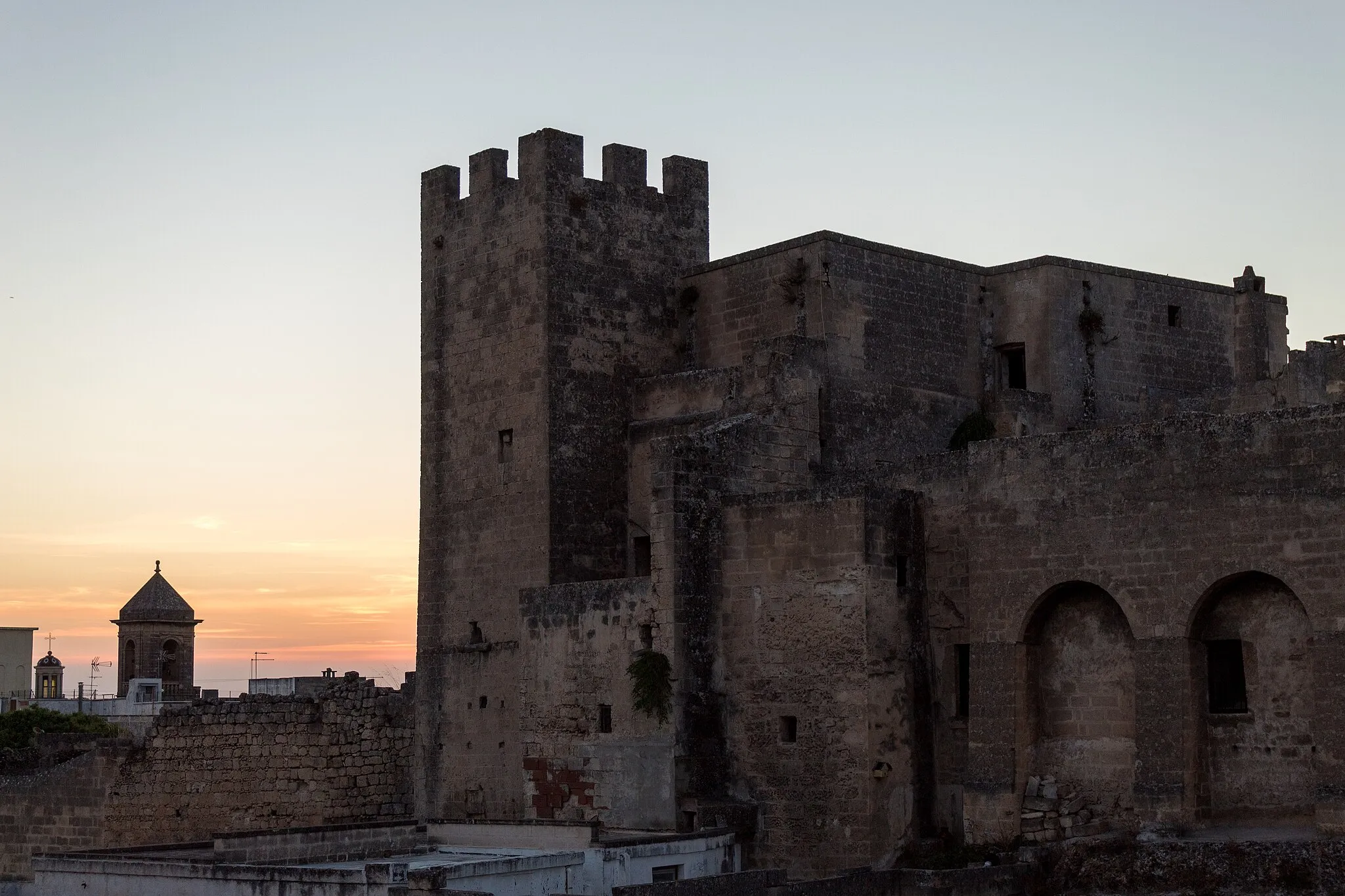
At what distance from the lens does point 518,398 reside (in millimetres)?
29031

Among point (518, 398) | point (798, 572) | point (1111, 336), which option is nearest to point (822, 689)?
point (798, 572)

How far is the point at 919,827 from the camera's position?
945 inches

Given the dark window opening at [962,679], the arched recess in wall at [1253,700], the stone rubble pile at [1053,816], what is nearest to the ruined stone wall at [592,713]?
the dark window opening at [962,679]

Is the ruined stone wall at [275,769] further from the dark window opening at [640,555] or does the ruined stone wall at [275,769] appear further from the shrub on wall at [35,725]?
the shrub on wall at [35,725]

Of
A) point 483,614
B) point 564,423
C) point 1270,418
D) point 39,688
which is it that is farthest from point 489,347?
point 39,688

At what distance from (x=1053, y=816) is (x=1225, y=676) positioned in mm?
2699

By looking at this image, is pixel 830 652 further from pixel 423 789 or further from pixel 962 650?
pixel 423 789

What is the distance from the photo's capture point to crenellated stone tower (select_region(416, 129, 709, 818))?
2861cm

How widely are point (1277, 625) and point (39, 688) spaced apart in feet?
206

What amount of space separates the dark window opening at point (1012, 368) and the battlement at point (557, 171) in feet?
17.7

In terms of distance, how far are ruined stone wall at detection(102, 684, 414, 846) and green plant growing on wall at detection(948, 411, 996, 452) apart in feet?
32.2

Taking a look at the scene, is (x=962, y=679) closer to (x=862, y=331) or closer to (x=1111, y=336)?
(x=862, y=331)

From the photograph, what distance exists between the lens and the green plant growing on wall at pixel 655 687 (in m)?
24.6

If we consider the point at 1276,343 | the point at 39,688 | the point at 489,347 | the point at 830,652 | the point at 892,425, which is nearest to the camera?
the point at 830,652
